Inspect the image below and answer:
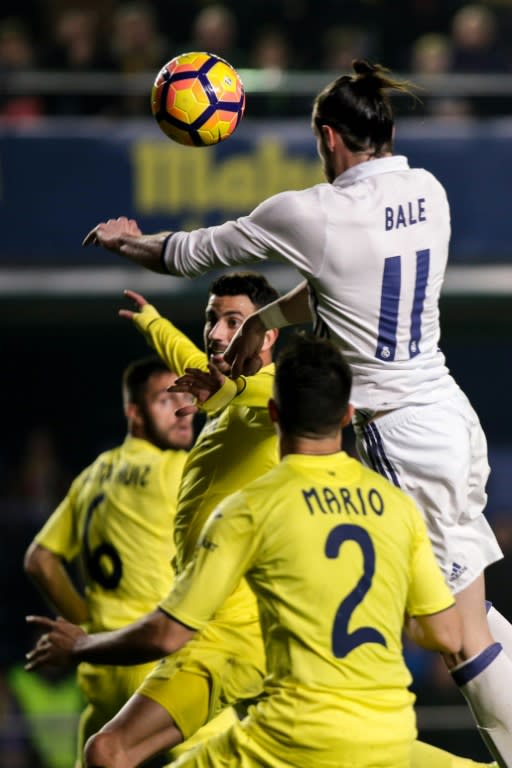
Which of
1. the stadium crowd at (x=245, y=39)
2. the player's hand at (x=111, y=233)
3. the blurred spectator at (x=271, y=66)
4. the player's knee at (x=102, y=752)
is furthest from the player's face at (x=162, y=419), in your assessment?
the stadium crowd at (x=245, y=39)

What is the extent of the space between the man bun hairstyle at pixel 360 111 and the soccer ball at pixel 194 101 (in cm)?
70

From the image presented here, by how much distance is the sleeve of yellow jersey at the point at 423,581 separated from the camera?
365cm

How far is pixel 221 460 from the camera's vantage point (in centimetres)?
489

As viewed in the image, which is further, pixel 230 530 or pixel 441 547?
pixel 441 547

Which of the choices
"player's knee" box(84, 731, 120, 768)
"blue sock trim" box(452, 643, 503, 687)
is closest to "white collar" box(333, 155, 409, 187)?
"blue sock trim" box(452, 643, 503, 687)

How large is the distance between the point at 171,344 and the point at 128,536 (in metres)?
1.43

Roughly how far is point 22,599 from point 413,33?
5.83 meters

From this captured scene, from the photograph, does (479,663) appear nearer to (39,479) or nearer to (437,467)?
(437,467)

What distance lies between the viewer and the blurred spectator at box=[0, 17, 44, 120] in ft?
34.3

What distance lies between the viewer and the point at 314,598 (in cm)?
348

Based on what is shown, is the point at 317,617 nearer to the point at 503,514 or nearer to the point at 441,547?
the point at 441,547

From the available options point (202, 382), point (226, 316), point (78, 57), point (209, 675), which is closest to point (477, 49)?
point (78, 57)

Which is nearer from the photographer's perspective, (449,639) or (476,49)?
(449,639)

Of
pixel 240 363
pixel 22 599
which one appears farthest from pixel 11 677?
pixel 240 363
